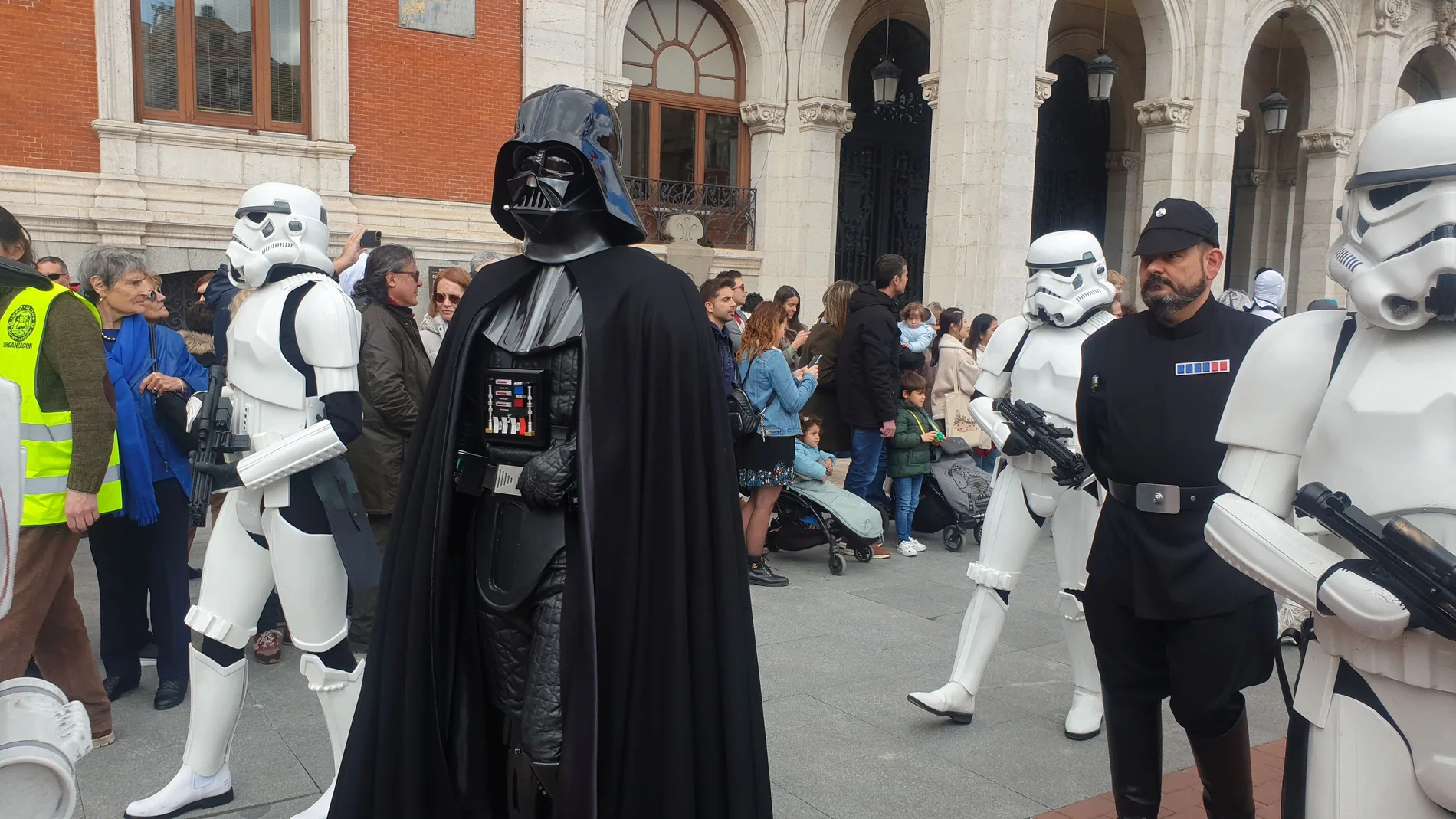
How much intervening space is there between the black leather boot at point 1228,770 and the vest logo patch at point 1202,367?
1057mm

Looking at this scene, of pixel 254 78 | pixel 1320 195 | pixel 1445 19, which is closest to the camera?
pixel 254 78

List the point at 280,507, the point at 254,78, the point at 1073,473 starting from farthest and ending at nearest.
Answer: the point at 254,78 < the point at 1073,473 < the point at 280,507

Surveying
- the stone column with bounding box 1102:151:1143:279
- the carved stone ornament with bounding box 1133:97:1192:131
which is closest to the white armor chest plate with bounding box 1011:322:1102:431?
the carved stone ornament with bounding box 1133:97:1192:131

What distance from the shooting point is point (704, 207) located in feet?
51.9

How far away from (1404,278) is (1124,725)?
181cm

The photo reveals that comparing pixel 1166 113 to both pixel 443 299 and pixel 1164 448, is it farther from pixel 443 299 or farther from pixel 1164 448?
pixel 1164 448

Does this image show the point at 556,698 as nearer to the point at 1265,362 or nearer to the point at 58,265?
the point at 1265,362

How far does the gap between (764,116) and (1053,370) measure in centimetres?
1192

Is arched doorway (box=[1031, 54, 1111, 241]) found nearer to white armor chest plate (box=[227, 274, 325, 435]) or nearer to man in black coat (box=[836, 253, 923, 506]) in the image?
man in black coat (box=[836, 253, 923, 506])

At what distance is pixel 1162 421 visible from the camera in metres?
3.45

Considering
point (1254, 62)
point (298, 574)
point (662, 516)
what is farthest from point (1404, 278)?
point (1254, 62)

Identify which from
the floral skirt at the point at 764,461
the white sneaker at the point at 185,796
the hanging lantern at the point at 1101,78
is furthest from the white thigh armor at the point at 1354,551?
the hanging lantern at the point at 1101,78

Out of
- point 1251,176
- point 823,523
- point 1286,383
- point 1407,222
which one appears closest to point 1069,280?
point 1286,383

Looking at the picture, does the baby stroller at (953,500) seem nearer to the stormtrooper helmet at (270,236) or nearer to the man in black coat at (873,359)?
the man in black coat at (873,359)
